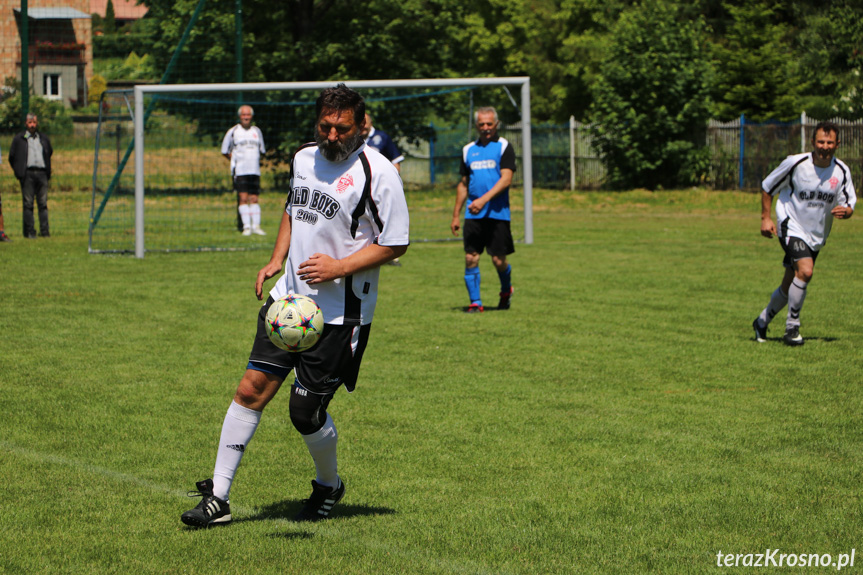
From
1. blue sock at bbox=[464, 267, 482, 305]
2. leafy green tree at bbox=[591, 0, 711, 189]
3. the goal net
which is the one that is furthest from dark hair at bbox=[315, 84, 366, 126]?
leafy green tree at bbox=[591, 0, 711, 189]

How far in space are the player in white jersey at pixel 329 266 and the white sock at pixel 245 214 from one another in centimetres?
1482

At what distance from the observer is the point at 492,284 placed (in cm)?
1362

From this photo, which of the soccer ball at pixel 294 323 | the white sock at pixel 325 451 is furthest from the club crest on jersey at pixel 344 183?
the white sock at pixel 325 451

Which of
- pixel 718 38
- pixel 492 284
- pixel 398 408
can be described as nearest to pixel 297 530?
pixel 398 408

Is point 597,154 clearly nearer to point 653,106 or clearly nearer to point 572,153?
point 572,153

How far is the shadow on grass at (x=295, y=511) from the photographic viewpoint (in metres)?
4.88

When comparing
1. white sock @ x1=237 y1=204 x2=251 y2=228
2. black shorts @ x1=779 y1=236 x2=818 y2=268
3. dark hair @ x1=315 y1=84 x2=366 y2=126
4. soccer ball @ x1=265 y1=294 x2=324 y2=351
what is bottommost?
soccer ball @ x1=265 y1=294 x2=324 y2=351

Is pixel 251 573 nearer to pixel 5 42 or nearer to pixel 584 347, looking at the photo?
pixel 584 347

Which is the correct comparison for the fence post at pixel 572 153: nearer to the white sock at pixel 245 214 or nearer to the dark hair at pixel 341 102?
the white sock at pixel 245 214

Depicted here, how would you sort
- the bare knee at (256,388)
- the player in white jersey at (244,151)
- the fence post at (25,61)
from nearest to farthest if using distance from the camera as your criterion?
the bare knee at (256,388), the player in white jersey at (244,151), the fence post at (25,61)

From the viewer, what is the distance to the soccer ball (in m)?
4.46

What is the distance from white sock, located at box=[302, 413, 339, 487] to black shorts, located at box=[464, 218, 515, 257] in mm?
6465

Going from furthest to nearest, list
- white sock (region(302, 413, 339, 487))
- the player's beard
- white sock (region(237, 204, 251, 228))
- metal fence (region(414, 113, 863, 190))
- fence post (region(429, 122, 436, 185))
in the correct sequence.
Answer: metal fence (region(414, 113, 863, 190)), fence post (region(429, 122, 436, 185)), white sock (region(237, 204, 251, 228)), white sock (region(302, 413, 339, 487)), the player's beard

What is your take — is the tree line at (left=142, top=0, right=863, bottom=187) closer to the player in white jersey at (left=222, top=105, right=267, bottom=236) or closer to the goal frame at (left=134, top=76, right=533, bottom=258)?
the player in white jersey at (left=222, top=105, right=267, bottom=236)
